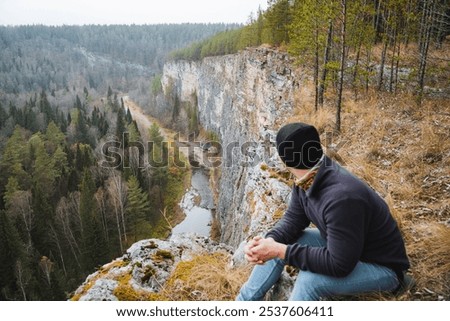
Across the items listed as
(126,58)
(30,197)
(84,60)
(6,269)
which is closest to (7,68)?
(84,60)

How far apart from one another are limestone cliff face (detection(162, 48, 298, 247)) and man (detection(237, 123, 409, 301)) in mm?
3044

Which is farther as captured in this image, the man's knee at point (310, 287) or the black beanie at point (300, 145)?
the man's knee at point (310, 287)

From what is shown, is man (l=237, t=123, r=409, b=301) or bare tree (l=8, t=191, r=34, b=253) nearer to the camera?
man (l=237, t=123, r=409, b=301)

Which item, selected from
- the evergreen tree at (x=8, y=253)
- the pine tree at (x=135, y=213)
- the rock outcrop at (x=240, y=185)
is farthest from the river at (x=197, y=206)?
the evergreen tree at (x=8, y=253)

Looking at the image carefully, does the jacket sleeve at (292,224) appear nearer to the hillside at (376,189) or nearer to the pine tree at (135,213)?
the hillside at (376,189)

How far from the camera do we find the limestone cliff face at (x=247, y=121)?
8078mm

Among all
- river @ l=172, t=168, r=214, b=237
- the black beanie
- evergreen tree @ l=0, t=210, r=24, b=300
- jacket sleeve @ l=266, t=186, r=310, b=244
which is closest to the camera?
the black beanie

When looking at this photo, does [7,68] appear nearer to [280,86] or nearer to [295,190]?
[280,86]

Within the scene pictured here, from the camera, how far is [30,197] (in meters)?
33.4

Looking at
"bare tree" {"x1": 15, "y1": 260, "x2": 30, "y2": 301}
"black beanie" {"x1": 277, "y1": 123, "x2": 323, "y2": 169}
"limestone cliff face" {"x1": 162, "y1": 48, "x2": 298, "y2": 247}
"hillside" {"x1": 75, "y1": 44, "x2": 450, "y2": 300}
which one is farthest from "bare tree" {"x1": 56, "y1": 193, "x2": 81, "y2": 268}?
"black beanie" {"x1": 277, "y1": 123, "x2": 323, "y2": 169}

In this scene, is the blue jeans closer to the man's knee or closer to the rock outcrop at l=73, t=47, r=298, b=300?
the man's knee

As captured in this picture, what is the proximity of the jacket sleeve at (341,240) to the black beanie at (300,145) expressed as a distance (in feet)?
1.42

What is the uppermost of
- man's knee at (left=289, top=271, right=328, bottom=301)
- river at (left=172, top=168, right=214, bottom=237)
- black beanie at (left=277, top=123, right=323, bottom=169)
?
black beanie at (left=277, top=123, right=323, bottom=169)

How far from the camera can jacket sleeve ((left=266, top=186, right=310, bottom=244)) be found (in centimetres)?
349
